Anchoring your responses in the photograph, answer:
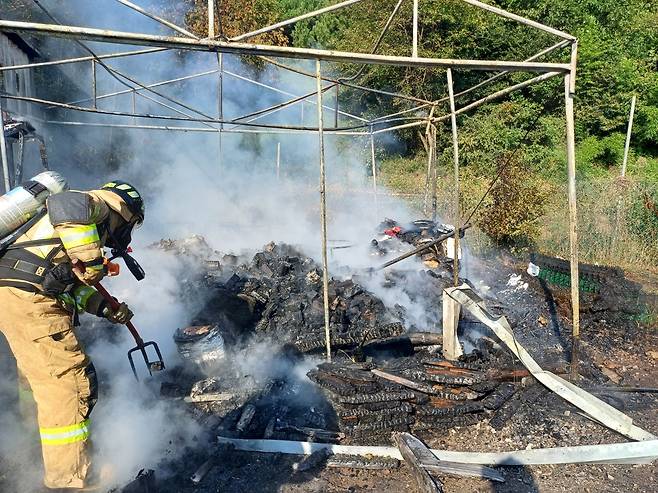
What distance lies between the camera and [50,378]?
144 inches

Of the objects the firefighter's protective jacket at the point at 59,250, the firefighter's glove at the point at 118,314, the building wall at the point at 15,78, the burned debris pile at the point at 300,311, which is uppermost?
the building wall at the point at 15,78

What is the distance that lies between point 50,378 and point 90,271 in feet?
2.77

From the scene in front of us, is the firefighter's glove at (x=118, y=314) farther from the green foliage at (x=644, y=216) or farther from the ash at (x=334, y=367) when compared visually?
the green foliage at (x=644, y=216)

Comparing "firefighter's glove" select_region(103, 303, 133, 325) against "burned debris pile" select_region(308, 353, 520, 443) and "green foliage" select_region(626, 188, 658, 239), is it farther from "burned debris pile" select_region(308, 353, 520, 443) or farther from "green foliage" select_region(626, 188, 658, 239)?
"green foliage" select_region(626, 188, 658, 239)

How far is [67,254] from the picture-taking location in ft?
12.1

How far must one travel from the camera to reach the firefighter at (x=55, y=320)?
11.8 feet

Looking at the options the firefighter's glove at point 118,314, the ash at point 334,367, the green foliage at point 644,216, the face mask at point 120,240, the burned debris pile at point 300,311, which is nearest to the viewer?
the firefighter's glove at point 118,314

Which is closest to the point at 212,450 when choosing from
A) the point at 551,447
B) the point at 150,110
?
the point at 551,447

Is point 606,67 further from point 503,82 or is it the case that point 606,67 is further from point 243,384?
point 243,384

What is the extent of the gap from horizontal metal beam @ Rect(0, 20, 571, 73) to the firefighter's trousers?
2136 mm

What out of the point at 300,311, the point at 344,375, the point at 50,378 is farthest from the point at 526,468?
the point at 50,378

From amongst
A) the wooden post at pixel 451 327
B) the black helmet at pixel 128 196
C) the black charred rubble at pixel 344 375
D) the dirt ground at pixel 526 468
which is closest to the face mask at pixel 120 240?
the black helmet at pixel 128 196

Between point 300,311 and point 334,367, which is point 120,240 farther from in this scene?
point 300,311

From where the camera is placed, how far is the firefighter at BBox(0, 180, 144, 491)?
11.8 feet
